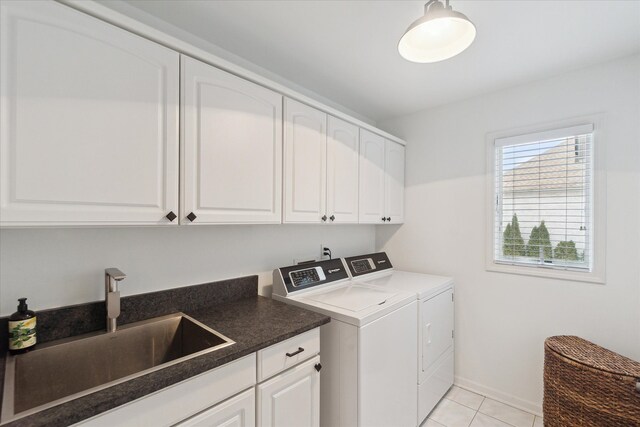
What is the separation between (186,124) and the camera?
1.23 metres

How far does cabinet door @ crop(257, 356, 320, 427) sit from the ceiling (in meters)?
1.75

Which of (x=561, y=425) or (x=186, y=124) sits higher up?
(x=186, y=124)

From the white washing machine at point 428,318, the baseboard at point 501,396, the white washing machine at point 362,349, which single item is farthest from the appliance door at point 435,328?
the baseboard at point 501,396

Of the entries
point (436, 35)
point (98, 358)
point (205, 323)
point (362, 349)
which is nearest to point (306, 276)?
point (362, 349)

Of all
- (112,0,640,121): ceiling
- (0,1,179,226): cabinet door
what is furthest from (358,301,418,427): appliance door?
(112,0,640,121): ceiling

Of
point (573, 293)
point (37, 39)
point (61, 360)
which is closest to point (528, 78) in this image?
point (573, 293)

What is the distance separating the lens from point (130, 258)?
1386 mm

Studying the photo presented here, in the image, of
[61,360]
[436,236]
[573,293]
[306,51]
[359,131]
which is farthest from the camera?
[436,236]

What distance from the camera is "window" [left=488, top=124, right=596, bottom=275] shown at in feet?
6.34

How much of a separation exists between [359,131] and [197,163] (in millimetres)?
1338

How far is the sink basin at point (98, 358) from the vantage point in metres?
0.97

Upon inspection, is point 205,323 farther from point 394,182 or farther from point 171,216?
point 394,182

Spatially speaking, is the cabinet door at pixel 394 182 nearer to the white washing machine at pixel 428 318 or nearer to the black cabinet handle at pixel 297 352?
the white washing machine at pixel 428 318

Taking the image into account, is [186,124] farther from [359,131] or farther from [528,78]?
[528,78]
